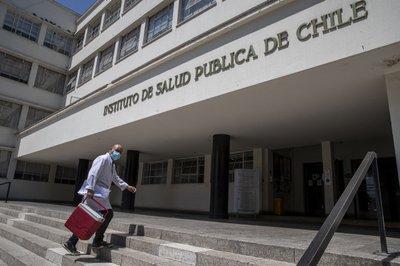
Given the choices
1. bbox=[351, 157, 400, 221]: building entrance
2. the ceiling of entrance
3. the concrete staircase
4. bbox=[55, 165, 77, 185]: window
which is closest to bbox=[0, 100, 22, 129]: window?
bbox=[55, 165, 77, 185]: window

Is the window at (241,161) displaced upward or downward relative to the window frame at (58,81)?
downward

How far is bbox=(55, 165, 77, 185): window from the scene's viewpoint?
21.8 metres

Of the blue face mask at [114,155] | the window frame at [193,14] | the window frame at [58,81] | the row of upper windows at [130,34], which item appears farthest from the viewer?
the window frame at [58,81]

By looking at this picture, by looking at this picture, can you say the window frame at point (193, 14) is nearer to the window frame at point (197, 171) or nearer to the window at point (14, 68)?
the window frame at point (197, 171)

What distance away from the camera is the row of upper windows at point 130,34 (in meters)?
11.1

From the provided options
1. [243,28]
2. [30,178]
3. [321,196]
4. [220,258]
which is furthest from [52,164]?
[220,258]

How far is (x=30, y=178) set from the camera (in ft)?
66.4

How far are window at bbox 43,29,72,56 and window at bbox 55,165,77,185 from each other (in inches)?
314

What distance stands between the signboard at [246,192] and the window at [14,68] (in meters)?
16.2

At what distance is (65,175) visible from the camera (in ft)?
73.1

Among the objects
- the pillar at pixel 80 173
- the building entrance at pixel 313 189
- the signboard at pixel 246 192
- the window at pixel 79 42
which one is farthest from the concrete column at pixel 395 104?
the window at pixel 79 42

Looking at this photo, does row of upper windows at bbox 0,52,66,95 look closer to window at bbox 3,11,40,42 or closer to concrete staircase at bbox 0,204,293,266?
window at bbox 3,11,40,42

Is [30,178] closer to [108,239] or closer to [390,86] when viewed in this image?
[108,239]

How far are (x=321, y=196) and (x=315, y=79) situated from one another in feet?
26.8
